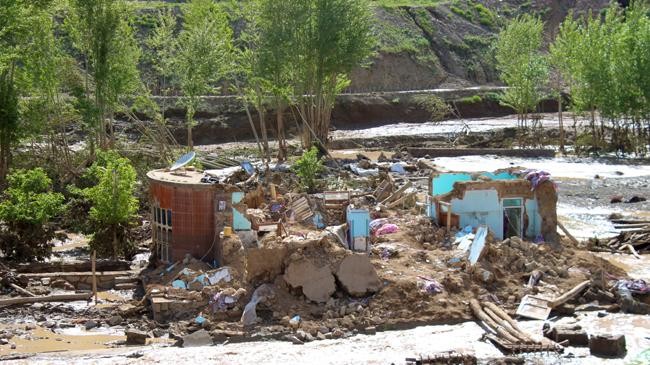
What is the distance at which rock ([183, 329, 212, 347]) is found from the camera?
695 inches

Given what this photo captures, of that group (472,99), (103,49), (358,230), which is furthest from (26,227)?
(472,99)

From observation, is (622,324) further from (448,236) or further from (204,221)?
(204,221)

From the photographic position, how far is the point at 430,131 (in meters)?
56.1

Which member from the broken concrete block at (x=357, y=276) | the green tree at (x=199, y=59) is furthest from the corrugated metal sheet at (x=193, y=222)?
the green tree at (x=199, y=59)

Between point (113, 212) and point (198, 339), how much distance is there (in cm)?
723

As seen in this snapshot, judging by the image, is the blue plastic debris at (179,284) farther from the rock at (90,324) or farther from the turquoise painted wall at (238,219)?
the turquoise painted wall at (238,219)

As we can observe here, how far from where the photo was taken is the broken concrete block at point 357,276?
19375mm

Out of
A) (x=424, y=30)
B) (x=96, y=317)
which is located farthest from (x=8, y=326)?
(x=424, y=30)

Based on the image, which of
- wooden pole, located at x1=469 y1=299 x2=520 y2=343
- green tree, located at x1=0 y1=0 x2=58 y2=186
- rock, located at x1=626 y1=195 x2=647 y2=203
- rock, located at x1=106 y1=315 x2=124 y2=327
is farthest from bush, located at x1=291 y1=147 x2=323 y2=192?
rock, located at x1=106 y1=315 x2=124 y2=327

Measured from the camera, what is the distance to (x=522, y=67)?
168 ft

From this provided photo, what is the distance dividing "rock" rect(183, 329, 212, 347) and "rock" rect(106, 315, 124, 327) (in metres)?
2.09

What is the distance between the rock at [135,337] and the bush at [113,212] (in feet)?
21.6

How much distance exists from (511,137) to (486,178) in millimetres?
30936

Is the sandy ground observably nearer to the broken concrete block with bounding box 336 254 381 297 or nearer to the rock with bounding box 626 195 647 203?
the broken concrete block with bounding box 336 254 381 297
